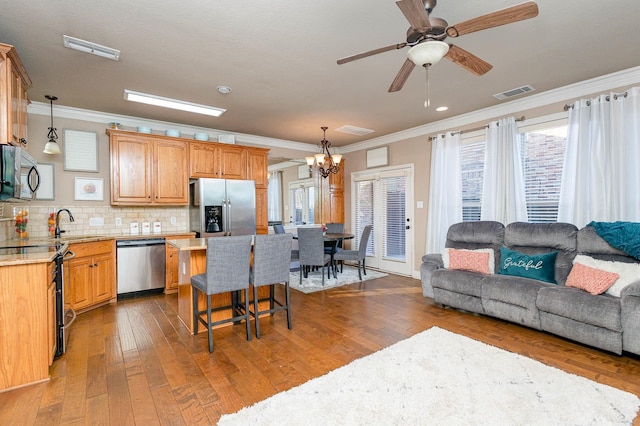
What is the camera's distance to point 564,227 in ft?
11.4

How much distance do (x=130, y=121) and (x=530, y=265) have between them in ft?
19.0

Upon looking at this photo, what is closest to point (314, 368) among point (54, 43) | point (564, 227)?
point (564, 227)

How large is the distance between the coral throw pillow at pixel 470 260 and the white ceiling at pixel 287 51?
205cm

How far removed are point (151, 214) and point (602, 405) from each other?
5568mm

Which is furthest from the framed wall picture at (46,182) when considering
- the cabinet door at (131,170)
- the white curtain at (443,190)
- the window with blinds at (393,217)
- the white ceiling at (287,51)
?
the white curtain at (443,190)

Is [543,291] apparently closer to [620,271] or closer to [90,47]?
[620,271]

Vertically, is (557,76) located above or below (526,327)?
above

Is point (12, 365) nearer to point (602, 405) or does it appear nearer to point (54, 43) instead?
point (54, 43)

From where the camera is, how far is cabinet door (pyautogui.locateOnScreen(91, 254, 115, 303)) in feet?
12.9

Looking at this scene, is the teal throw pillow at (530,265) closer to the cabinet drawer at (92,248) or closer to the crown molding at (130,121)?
the crown molding at (130,121)

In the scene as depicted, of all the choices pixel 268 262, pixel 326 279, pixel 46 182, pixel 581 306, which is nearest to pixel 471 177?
pixel 581 306

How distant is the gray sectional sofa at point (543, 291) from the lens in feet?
8.43

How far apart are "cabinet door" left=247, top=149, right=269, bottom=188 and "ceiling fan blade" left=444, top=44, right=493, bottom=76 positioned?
3996 mm

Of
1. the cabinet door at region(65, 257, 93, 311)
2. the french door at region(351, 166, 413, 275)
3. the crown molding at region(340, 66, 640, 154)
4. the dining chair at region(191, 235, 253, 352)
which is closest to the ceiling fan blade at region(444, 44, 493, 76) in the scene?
the dining chair at region(191, 235, 253, 352)
